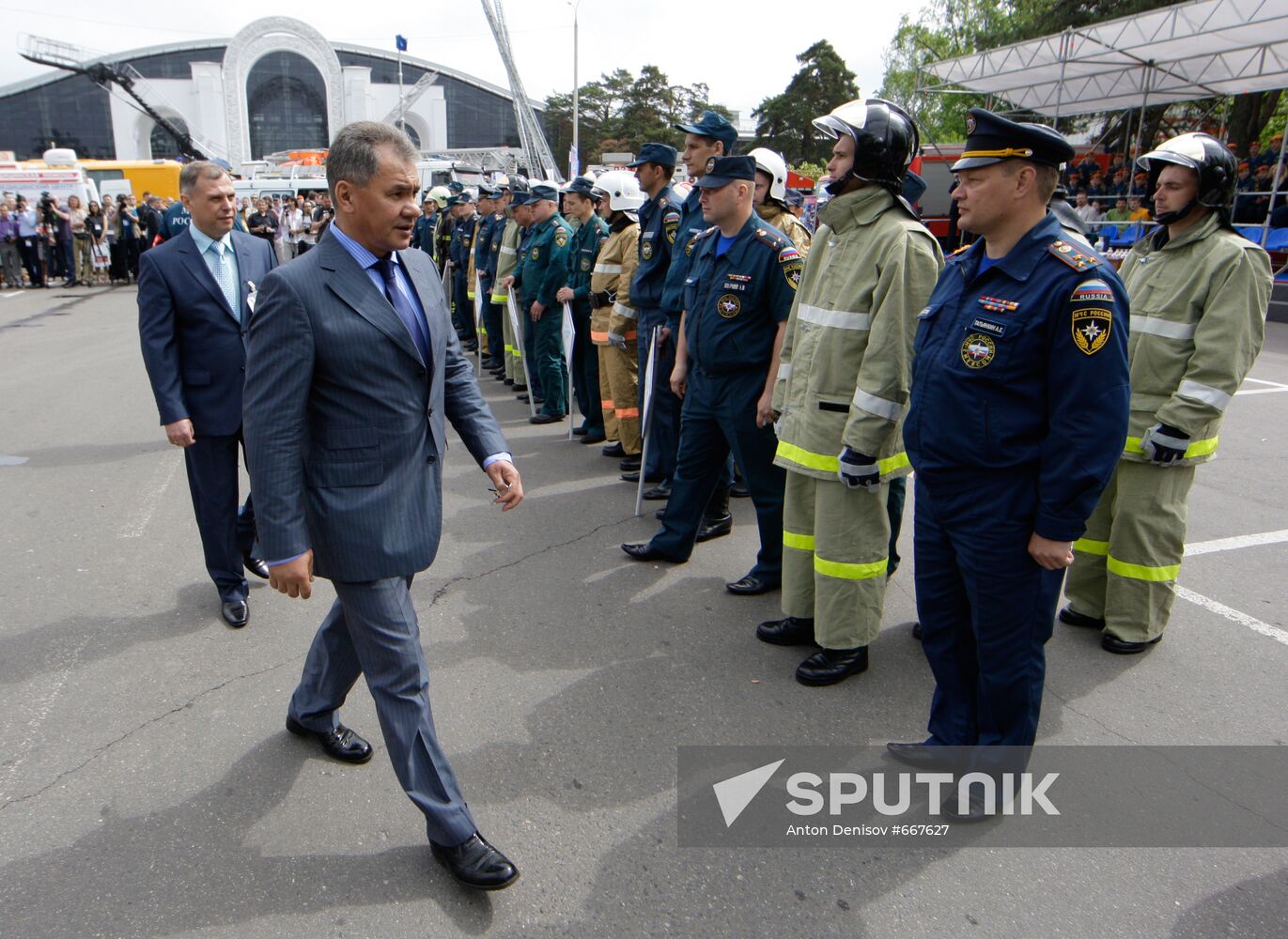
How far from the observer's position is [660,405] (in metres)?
5.75

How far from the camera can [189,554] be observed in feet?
16.6

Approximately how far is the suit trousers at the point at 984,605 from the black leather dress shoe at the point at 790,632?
3.21ft

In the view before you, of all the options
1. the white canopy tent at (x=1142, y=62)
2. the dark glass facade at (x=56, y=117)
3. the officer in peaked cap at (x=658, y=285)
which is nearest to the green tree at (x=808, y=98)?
the white canopy tent at (x=1142, y=62)

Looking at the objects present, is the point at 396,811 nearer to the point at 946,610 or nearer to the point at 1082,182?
the point at 946,610

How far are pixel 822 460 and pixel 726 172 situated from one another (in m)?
1.51

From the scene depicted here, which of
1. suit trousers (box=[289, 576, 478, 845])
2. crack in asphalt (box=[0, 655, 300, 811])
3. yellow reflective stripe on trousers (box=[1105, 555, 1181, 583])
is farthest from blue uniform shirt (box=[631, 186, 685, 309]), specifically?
suit trousers (box=[289, 576, 478, 845])

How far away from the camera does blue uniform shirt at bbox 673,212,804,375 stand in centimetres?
414

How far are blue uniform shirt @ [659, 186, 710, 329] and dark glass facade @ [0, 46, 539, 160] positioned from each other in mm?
78965

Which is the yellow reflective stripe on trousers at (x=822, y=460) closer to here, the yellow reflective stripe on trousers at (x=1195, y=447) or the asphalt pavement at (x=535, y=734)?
the asphalt pavement at (x=535, y=734)

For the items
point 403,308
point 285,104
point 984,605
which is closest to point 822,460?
point 984,605

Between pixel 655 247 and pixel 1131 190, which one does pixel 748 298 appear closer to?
pixel 655 247

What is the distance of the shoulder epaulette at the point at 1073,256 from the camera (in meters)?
2.41

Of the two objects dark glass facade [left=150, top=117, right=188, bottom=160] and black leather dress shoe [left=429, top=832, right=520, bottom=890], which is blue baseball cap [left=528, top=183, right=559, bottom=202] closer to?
black leather dress shoe [left=429, top=832, right=520, bottom=890]

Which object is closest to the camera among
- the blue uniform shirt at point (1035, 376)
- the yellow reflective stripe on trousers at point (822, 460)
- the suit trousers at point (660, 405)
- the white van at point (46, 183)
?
the blue uniform shirt at point (1035, 376)
